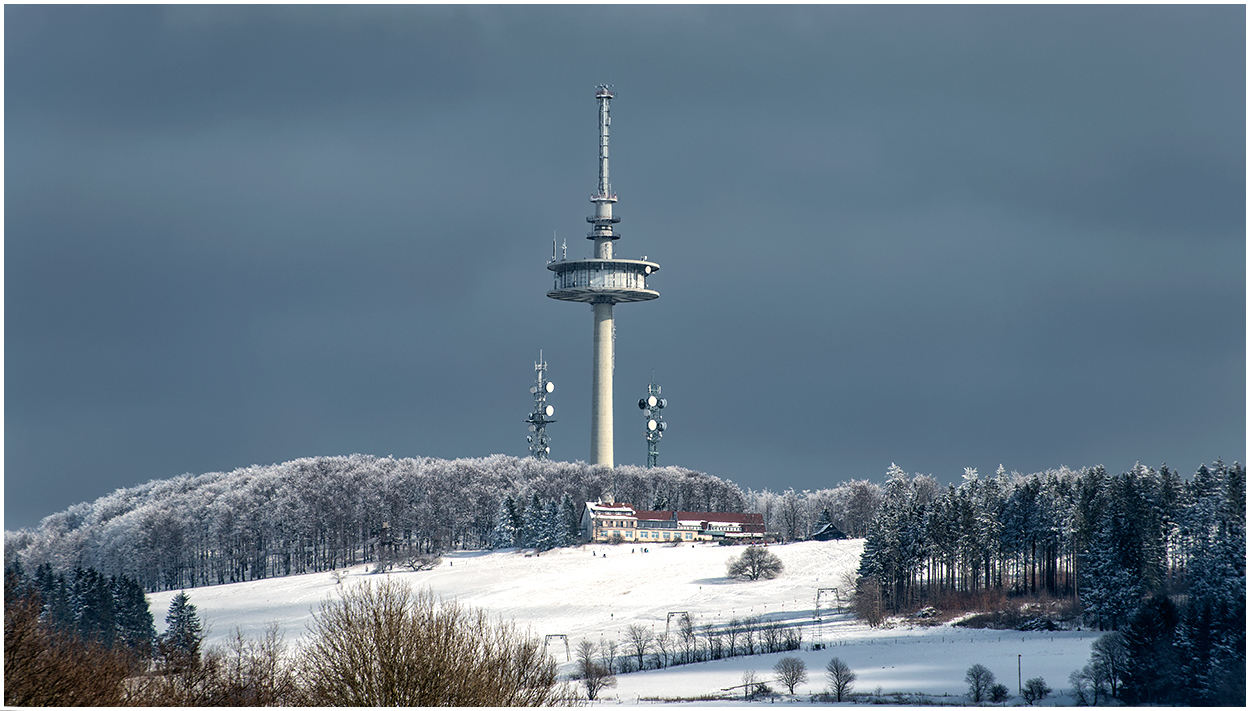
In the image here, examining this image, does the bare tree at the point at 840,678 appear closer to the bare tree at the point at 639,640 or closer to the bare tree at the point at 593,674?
the bare tree at the point at 593,674

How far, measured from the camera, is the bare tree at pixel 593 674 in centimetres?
6400

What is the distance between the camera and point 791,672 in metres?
66.4

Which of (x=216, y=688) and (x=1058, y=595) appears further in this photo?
(x=1058, y=595)

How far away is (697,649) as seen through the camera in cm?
7969

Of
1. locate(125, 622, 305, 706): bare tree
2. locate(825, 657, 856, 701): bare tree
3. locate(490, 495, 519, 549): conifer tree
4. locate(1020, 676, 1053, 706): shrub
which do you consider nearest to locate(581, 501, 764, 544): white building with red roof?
locate(490, 495, 519, 549): conifer tree

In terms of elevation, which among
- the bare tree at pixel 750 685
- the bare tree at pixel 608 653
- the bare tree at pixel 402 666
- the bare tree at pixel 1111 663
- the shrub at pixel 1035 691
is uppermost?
the bare tree at pixel 402 666

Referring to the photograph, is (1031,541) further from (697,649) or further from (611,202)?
(611,202)

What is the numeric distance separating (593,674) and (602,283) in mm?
119380

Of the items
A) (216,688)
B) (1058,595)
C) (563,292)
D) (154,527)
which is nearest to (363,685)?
(216,688)

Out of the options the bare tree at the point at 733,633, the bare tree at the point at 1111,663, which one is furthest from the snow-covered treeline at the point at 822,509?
the bare tree at the point at 1111,663

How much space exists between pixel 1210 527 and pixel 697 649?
98.1 feet

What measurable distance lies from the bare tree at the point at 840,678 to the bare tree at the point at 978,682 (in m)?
5.63

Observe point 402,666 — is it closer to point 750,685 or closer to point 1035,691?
point 750,685

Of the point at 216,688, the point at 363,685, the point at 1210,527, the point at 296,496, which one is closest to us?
the point at 363,685
